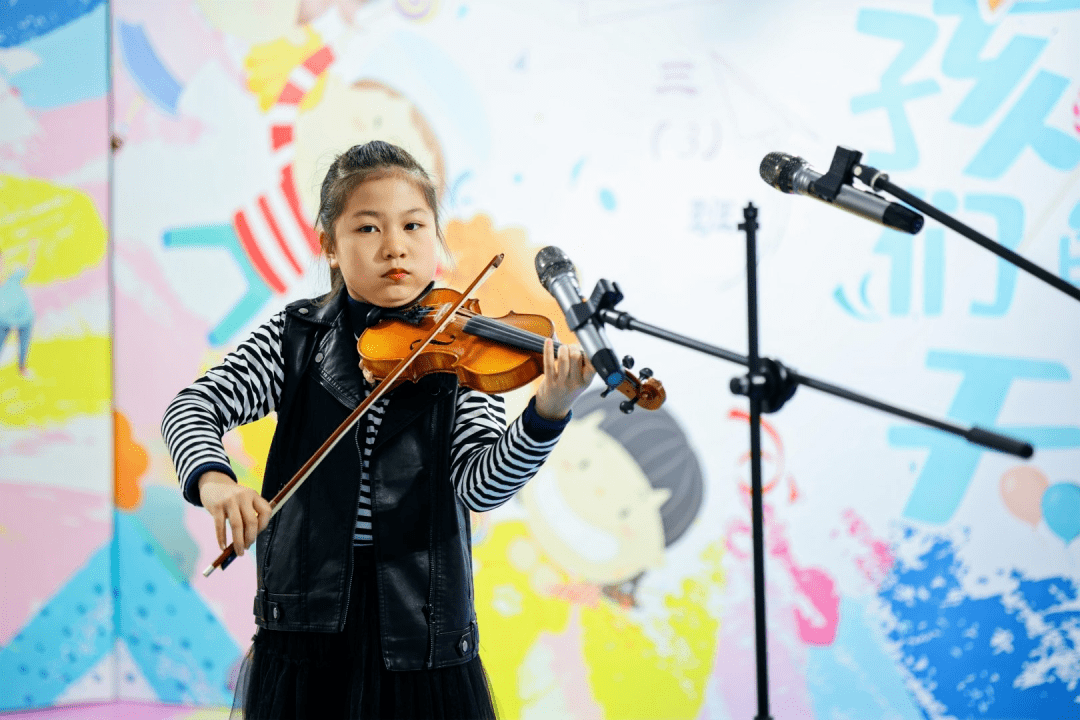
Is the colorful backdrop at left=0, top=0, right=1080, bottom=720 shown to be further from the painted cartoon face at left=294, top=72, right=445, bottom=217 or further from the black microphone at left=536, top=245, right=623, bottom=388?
the black microphone at left=536, top=245, right=623, bottom=388

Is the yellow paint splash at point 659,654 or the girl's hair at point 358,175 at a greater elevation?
the girl's hair at point 358,175

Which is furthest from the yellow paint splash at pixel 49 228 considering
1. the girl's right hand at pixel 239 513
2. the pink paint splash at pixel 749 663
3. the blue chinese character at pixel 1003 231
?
the blue chinese character at pixel 1003 231

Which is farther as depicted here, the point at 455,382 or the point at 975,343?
the point at 975,343

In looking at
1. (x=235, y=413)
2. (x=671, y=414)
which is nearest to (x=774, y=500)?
(x=671, y=414)

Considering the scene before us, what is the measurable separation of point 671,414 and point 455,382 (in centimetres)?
110

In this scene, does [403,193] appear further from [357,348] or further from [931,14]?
[931,14]

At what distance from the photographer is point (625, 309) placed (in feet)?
7.91

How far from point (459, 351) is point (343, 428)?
9.5 inches

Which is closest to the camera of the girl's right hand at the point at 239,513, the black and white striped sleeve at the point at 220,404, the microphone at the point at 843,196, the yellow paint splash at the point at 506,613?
the microphone at the point at 843,196

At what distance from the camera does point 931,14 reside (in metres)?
2.19

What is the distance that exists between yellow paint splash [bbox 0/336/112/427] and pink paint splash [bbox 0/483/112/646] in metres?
0.21

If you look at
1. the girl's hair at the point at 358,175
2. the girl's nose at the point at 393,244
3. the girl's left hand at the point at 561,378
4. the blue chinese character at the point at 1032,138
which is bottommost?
the girl's left hand at the point at 561,378

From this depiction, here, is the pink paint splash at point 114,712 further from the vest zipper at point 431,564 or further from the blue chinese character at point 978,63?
the blue chinese character at point 978,63

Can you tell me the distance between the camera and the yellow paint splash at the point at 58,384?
2.66 meters
